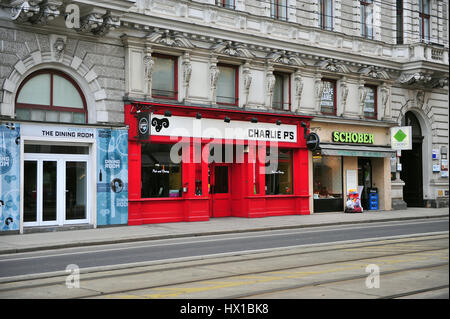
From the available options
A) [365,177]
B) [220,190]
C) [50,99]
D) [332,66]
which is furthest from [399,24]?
[50,99]

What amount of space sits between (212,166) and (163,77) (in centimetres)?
439

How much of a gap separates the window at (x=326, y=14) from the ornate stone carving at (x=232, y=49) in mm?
5226

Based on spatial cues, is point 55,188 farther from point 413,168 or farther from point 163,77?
point 413,168

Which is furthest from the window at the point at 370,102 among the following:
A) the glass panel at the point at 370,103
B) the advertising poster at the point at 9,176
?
the advertising poster at the point at 9,176

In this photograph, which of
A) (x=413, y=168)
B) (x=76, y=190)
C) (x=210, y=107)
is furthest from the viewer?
(x=413, y=168)

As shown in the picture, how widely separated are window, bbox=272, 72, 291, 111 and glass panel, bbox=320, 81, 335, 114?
6.82 ft

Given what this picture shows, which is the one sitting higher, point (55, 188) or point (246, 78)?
point (246, 78)

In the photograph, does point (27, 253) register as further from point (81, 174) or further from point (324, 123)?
point (324, 123)

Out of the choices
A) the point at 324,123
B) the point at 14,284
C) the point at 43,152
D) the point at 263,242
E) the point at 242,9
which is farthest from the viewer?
the point at 324,123

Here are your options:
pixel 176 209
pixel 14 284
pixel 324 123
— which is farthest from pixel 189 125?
pixel 14 284

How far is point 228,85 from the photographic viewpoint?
24.0 m

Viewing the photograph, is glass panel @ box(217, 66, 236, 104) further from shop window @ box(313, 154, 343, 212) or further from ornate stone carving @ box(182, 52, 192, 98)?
shop window @ box(313, 154, 343, 212)
